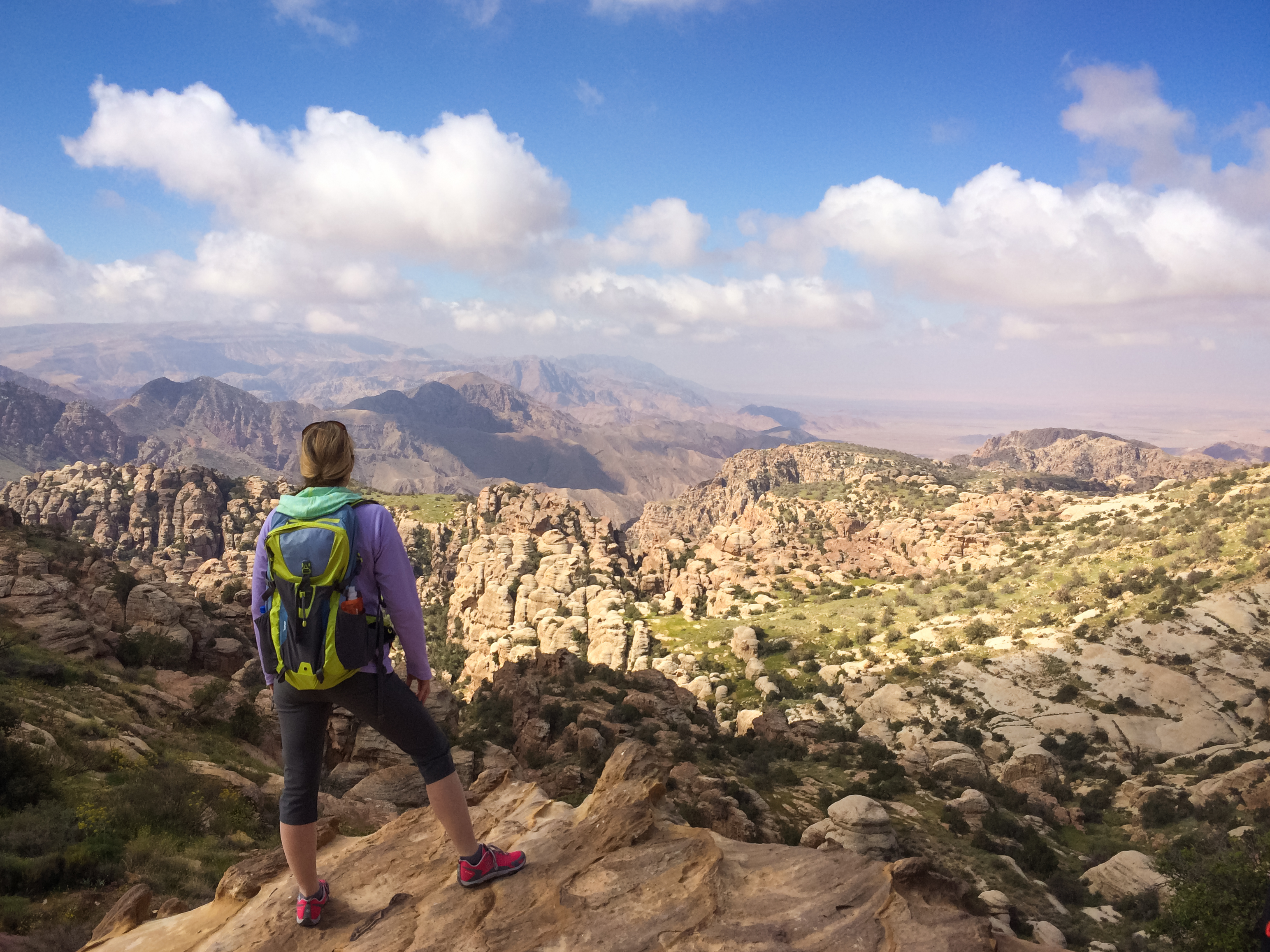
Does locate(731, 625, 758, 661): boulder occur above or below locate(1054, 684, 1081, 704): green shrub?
below

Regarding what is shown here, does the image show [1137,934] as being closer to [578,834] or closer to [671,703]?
[578,834]

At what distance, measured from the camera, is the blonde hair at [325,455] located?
15.4ft

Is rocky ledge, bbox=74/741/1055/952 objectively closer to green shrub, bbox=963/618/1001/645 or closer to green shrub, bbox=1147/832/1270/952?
green shrub, bbox=1147/832/1270/952

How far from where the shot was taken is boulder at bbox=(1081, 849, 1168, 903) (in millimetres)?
16062

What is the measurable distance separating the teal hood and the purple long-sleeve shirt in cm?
10

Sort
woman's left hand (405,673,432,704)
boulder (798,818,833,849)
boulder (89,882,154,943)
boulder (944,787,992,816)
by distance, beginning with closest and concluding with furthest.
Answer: woman's left hand (405,673,432,704) < boulder (89,882,154,943) < boulder (798,818,833,849) < boulder (944,787,992,816)

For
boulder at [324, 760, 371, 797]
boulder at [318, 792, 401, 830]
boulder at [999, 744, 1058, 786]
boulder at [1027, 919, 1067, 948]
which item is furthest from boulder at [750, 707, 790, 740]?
boulder at [318, 792, 401, 830]

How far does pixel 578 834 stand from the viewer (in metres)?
6.51

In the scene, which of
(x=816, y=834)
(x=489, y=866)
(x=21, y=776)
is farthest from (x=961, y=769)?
(x=21, y=776)

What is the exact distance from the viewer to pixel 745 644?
49719mm

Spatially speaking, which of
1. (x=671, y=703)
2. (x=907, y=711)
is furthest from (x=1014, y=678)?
(x=671, y=703)

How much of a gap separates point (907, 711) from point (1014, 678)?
7301 millimetres

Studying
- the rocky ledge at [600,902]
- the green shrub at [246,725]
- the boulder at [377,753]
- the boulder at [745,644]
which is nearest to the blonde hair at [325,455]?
the rocky ledge at [600,902]

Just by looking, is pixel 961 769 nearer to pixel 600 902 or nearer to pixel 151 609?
pixel 600 902
